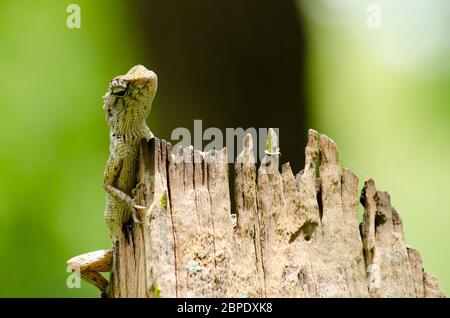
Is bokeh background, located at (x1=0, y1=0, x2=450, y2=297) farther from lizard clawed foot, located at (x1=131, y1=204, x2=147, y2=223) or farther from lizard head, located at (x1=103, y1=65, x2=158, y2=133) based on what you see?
lizard clawed foot, located at (x1=131, y1=204, x2=147, y2=223)

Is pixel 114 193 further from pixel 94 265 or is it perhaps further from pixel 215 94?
pixel 215 94

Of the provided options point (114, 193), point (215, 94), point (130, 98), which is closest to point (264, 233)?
point (114, 193)

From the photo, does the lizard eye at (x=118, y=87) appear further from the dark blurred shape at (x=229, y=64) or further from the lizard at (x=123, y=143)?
the dark blurred shape at (x=229, y=64)

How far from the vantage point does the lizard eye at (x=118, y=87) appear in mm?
3938

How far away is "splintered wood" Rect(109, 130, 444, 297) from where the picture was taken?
347cm

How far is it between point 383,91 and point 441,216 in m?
2.48

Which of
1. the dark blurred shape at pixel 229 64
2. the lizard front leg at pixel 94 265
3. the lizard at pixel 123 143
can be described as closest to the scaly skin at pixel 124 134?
the lizard at pixel 123 143

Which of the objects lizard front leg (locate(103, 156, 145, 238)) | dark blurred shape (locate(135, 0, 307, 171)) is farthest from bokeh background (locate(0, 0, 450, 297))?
lizard front leg (locate(103, 156, 145, 238))

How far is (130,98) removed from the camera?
402 cm

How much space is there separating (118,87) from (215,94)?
7.23 ft

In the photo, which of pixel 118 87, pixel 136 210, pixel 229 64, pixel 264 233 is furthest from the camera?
pixel 229 64

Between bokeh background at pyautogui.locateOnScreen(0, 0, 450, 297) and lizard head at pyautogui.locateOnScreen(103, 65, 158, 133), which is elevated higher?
bokeh background at pyautogui.locateOnScreen(0, 0, 450, 297)

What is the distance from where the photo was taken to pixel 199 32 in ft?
20.6
